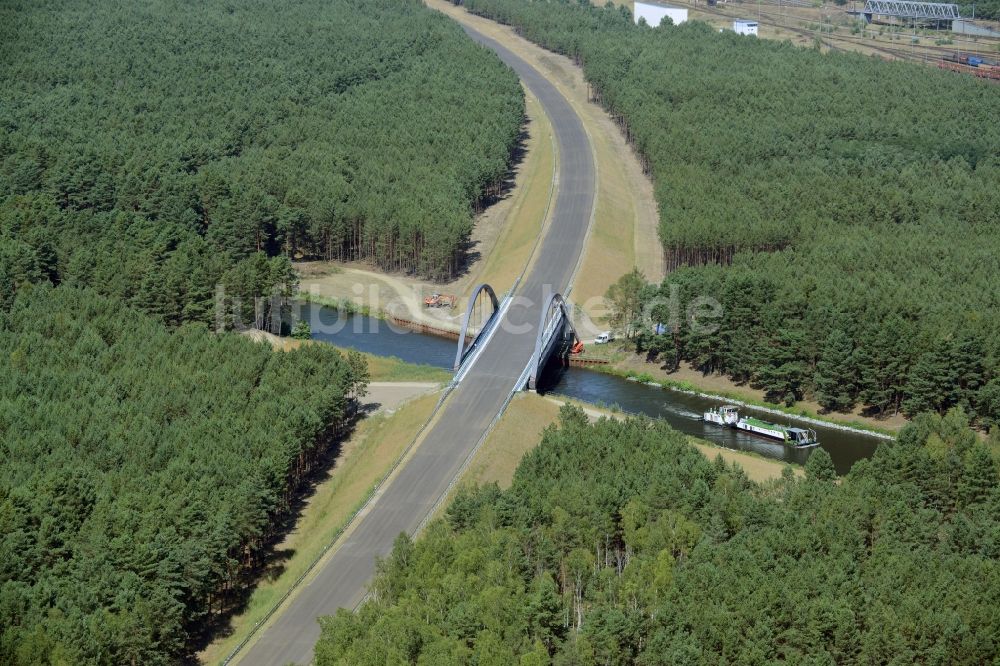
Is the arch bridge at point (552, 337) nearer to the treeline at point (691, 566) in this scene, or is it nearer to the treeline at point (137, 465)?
the treeline at point (137, 465)

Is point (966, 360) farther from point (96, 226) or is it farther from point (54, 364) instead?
point (96, 226)

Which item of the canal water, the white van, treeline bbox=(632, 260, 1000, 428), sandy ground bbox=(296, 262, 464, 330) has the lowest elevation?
the canal water

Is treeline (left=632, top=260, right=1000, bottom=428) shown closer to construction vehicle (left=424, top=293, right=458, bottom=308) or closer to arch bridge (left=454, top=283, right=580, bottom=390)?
arch bridge (left=454, top=283, right=580, bottom=390)

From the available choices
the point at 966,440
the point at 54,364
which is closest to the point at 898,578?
the point at 966,440

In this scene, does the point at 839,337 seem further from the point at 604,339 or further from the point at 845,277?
the point at 604,339

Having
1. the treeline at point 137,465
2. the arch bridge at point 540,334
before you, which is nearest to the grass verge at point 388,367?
the arch bridge at point 540,334

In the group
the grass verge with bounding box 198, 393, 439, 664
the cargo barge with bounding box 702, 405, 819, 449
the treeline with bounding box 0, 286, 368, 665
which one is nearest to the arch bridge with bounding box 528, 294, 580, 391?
the grass verge with bounding box 198, 393, 439, 664
